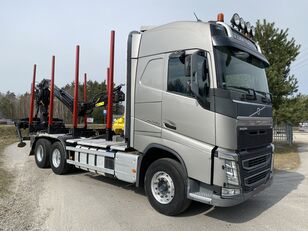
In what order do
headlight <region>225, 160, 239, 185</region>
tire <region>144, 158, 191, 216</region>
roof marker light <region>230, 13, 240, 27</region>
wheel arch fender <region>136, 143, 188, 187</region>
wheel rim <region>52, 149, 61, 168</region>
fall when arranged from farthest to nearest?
wheel rim <region>52, 149, 61, 168</region>, roof marker light <region>230, 13, 240, 27</region>, wheel arch fender <region>136, 143, 188, 187</region>, tire <region>144, 158, 191, 216</region>, headlight <region>225, 160, 239, 185</region>

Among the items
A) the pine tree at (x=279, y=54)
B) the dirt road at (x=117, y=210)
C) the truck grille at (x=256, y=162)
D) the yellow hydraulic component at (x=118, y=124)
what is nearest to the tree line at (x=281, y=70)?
the pine tree at (x=279, y=54)

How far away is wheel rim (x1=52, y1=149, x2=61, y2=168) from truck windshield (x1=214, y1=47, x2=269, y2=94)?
578 cm

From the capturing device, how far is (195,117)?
473cm

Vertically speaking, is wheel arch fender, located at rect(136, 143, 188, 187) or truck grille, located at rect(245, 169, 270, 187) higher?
wheel arch fender, located at rect(136, 143, 188, 187)

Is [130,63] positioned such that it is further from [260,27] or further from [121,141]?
[260,27]

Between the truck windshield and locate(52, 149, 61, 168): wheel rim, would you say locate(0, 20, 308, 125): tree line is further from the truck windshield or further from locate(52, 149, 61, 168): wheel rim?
the truck windshield

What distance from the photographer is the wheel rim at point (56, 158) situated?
27.8 feet

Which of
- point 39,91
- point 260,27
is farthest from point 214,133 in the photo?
point 260,27

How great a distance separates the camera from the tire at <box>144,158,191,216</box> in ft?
16.0

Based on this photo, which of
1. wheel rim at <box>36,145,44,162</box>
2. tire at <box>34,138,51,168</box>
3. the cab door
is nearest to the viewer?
the cab door

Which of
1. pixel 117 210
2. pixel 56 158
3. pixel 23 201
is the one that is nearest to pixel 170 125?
pixel 117 210

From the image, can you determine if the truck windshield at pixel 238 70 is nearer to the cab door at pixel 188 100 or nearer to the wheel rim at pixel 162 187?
the cab door at pixel 188 100

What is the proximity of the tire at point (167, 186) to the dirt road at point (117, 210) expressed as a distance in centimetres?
19

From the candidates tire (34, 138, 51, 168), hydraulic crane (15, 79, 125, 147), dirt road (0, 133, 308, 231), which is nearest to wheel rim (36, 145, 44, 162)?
tire (34, 138, 51, 168)
